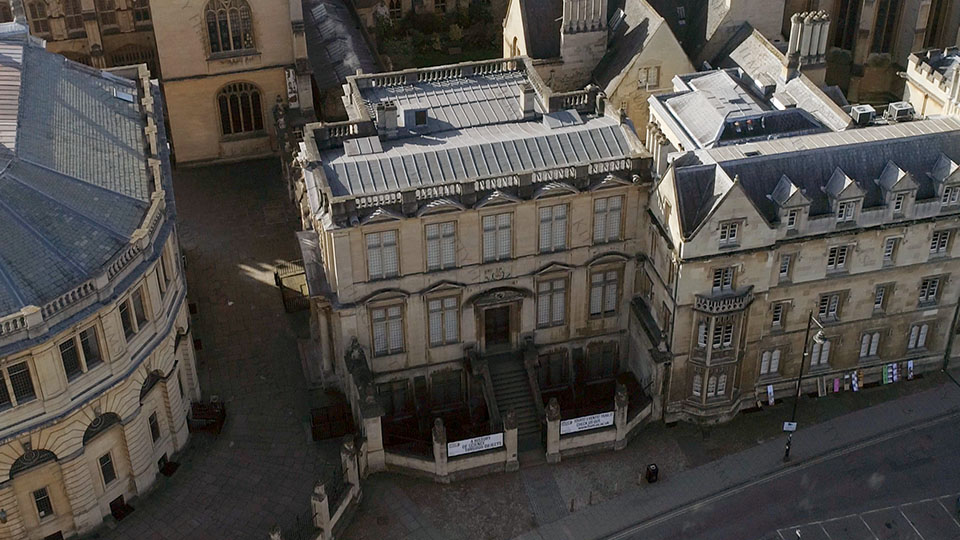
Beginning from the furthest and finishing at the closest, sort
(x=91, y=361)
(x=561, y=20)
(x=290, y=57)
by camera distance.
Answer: (x=290, y=57), (x=561, y=20), (x=91, y=361)

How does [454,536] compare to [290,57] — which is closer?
[454,536]

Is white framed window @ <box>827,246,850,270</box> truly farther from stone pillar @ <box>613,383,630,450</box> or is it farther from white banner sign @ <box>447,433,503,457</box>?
white banner sign @ <box>447,433,503,457</box>

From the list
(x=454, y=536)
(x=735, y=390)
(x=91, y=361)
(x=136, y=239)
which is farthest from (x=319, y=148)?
(x=735, y=390)

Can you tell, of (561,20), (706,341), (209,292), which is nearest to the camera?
(706,341)

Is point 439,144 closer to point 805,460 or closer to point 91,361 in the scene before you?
point 91,361

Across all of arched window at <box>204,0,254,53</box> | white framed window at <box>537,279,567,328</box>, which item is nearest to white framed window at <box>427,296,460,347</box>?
white framed window at <box>537,279,567,328</box>

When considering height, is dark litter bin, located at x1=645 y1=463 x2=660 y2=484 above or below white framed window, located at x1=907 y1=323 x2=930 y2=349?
below

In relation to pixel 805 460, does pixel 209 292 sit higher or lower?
higher
